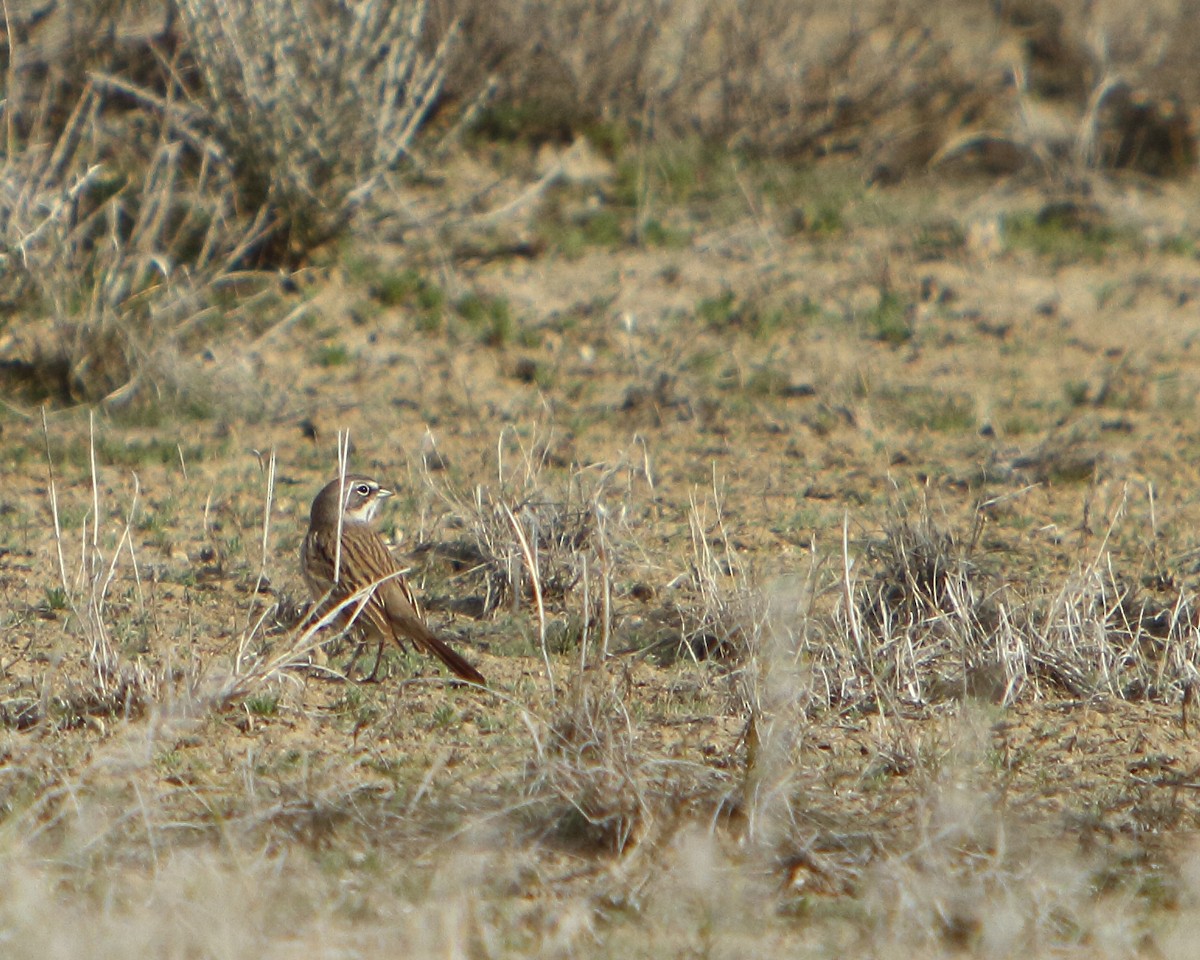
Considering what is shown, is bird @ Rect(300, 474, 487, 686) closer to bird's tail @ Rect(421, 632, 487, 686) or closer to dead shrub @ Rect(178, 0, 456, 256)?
bird's tail @ Rect(421, 632, 487, 686)

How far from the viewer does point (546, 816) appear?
14.7 ft

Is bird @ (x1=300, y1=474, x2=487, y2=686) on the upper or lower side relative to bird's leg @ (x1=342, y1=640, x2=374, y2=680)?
upper

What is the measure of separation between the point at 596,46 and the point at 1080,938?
690cm

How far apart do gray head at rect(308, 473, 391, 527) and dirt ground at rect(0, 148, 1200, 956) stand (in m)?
A: 0.25

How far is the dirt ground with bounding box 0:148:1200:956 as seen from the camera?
4.14m

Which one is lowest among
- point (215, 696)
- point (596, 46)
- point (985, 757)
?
point (215, 696)

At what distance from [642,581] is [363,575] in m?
1.06

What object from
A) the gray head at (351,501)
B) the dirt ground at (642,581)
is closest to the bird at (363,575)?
the gray head at (351,501)

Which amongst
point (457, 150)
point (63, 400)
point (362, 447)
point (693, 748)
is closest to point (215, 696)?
point (693, 748)

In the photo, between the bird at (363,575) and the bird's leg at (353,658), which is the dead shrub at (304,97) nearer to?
the bird at (363,575)

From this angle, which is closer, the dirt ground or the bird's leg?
the dirt ground

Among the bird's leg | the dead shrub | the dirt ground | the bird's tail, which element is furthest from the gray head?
the dead shrub

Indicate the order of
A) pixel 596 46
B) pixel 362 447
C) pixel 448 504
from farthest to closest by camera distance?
1. pixel 596 46
2. pixel 362 447
3. pixel 448 504

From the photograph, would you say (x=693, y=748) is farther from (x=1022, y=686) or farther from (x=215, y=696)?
(x=215, y=696)
